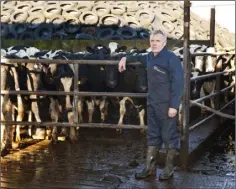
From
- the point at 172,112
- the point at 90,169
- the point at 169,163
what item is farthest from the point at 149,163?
the point at 90,169

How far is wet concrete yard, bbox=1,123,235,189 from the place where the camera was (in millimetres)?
Result: 4820

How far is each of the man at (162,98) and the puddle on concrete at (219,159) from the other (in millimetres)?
657

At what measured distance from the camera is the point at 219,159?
240 inches

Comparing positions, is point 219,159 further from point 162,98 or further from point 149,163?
point 162,98

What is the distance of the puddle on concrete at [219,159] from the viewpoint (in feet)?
17.8

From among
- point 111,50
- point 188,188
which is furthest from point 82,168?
point 111,50

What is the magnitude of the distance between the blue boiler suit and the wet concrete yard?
1.58 feet

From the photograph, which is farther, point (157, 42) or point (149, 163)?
point (149, 163)

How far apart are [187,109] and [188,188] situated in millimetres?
1168

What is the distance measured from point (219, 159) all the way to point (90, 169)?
1.80 m

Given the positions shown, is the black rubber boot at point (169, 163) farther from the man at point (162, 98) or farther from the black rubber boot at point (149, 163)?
the black rubber boot at point (149, 163)

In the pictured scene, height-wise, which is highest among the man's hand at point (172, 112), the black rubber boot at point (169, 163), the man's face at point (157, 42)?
the man's face at point (157, 42)

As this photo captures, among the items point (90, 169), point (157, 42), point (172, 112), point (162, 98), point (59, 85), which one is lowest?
point (90, 169)

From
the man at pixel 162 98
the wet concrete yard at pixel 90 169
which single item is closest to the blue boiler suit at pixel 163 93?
the man at pixel 162 98
